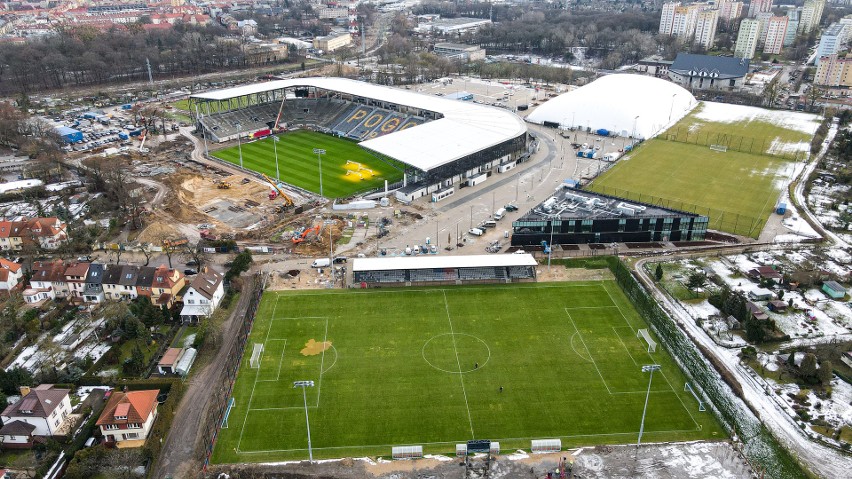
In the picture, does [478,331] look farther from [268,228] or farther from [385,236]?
[268,228]

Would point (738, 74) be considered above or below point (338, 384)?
above

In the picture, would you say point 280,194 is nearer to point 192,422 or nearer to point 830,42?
point 192,422

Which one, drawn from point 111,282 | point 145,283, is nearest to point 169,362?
point 145,283

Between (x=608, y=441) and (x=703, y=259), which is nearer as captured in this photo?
(x=608, y=441)

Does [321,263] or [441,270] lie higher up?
[441,270]

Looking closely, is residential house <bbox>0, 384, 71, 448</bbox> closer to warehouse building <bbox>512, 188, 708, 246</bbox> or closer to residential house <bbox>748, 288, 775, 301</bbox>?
warehouse building <bbox>512, 188, 708, 246</bbox>

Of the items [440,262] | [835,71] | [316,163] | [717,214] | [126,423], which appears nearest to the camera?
[126,423]

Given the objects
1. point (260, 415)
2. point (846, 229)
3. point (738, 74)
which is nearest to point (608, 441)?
point (260, 415)
